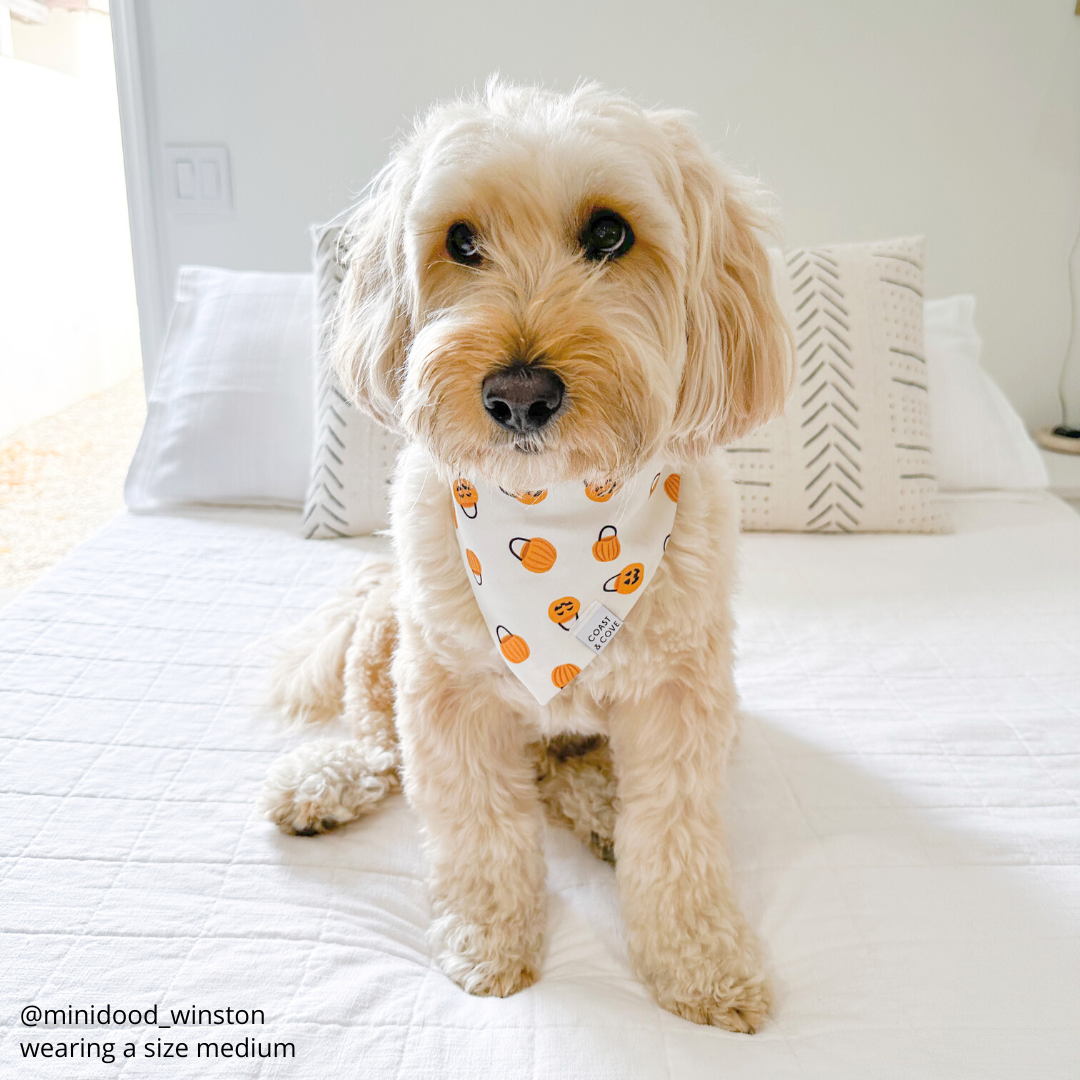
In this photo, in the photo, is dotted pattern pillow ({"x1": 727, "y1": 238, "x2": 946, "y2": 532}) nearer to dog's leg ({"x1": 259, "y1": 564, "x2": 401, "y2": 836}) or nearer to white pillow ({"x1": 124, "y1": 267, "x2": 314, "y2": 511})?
dog's leg ({"x1": 259, "y1": 564, "x2": 401, "y2": 836})

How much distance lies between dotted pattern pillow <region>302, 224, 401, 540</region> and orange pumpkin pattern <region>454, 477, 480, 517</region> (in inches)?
39.0

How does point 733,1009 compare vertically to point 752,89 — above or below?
below

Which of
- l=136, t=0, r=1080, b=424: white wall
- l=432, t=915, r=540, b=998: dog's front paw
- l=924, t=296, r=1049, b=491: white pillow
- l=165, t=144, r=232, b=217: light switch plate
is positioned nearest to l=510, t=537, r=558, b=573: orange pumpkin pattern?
l=432, t=915, r=540, b=998: dog's front paw

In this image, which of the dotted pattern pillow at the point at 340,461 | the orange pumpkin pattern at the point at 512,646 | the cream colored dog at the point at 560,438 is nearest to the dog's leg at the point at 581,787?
the cream colored dog at the point at 560,438

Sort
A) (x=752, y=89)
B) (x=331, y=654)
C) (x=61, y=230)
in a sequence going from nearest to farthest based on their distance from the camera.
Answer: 1. (x=331, y=654)
2. (x=752, y=89)
3. (x=61, y=230)

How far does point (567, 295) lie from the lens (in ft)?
3.20

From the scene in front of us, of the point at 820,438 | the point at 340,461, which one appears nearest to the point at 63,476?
the point at 340,461

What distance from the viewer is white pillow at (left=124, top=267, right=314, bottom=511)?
7.47ft

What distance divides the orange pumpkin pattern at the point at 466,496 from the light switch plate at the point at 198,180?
6.90 ft

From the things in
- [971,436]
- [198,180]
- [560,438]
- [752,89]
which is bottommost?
[971,436]

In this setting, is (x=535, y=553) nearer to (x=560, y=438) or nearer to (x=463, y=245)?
(x=560, y=438)

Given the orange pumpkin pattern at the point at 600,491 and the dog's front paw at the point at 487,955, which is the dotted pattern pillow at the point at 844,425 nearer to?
the orange pumpkin pattern at the point at 600,491

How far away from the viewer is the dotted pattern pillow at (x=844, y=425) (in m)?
2.14

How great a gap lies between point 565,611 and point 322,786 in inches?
17.8
